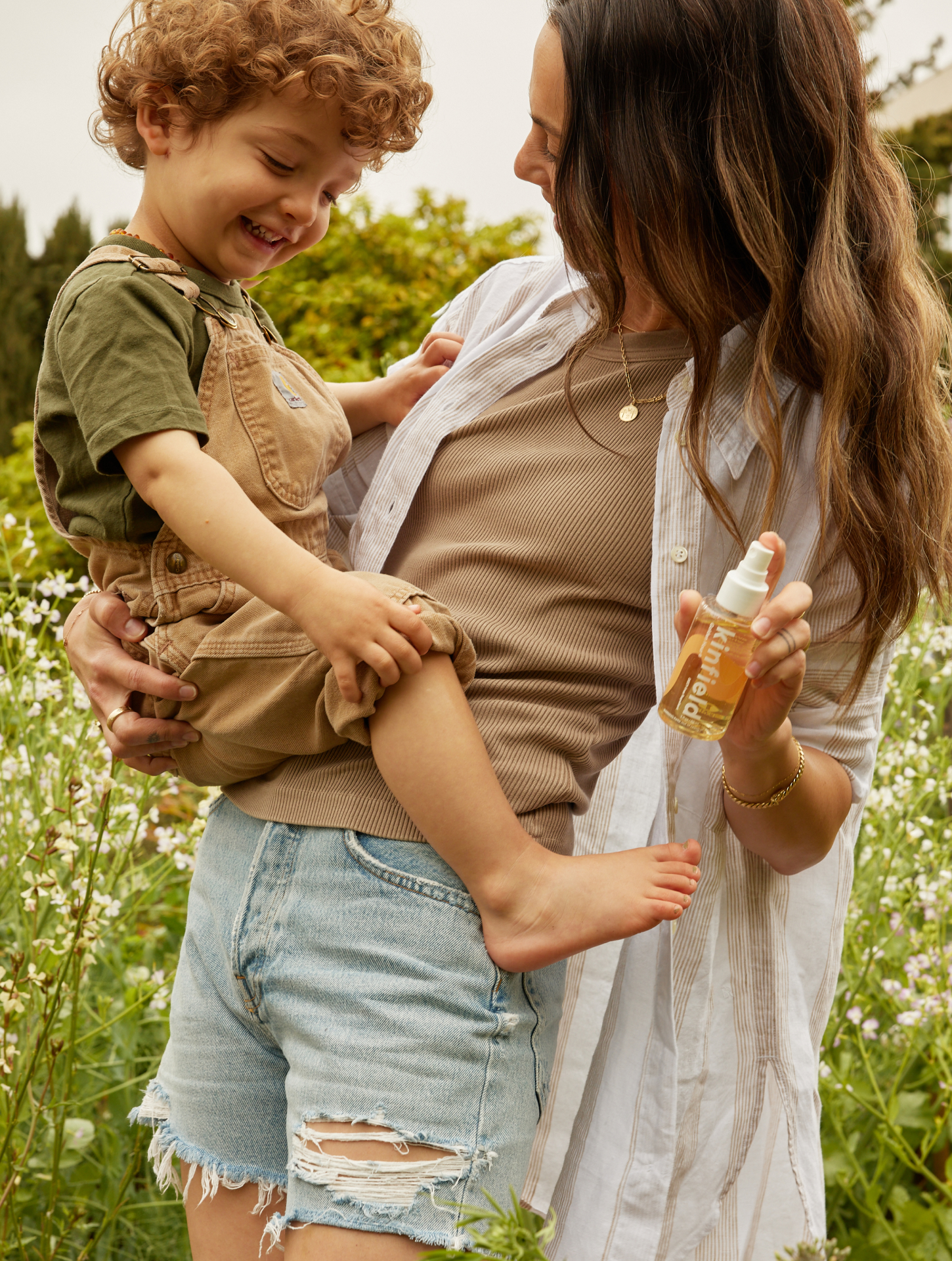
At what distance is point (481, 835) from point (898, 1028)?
1.91 m

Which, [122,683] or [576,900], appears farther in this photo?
[122,683]

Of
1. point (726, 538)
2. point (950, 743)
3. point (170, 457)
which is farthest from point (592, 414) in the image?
point (950, 743)

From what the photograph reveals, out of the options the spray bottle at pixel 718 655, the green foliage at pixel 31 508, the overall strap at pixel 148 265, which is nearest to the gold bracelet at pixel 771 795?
the spray bottle at pixel 718 655

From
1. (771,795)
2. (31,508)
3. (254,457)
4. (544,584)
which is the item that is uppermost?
(31,508)

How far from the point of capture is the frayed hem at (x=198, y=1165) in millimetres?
1386

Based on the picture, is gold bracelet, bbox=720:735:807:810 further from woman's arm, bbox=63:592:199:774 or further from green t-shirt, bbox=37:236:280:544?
green t-shirt, bbox=37:236:280:544

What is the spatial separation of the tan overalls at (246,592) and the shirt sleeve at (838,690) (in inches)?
19.1

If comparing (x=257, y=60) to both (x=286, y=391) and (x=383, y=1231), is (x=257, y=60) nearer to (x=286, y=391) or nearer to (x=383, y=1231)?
(x=286, y=391)

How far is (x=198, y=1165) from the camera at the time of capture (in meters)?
→ 1.41

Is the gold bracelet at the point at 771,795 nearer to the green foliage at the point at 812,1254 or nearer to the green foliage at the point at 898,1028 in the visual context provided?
the green foliage at the point at 812,1254

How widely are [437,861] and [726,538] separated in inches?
24.1

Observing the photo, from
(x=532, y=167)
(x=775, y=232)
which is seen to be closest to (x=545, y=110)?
(x=532, y=167)

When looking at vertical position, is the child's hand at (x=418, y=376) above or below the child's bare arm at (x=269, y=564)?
above

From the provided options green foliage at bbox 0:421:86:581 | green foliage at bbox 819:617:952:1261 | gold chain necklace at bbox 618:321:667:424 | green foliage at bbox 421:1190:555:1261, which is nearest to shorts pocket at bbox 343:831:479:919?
green foliage at bbox 421:1190:555:1261
